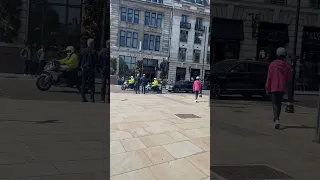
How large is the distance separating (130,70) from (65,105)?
457 millimetres

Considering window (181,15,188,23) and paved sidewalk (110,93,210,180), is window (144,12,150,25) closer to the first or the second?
window (181,15,188,23)

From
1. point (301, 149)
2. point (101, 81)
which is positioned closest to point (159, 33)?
point (101, 81)

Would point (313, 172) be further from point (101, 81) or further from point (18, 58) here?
point (18, 58)

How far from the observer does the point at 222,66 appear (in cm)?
196

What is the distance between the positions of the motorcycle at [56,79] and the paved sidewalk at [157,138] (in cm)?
27

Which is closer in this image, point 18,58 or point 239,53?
point 239,53

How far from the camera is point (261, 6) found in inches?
77.0

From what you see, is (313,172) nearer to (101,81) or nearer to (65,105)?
(101,81)

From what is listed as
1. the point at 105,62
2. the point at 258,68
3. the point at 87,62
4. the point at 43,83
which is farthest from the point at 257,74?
the point at 43,83

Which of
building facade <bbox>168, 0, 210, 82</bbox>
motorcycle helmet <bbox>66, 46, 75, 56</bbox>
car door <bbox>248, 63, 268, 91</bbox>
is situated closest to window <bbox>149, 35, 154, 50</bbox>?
building facade <bbox>168, 0, 210, 82</bbox>

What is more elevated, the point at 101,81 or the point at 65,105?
the point at 101,81

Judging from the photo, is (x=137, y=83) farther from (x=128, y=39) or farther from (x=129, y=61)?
(x=128, y=39)

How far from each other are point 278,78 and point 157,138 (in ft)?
2.53

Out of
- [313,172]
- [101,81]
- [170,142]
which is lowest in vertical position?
[313,172]
